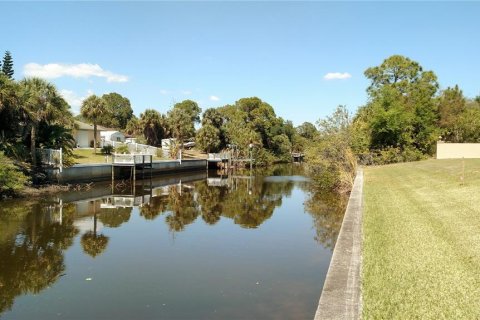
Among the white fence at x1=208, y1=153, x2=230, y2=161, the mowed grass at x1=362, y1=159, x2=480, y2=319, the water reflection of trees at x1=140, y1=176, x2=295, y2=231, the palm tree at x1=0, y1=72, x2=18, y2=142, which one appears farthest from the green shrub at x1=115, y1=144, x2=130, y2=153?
the mowed grass at x1=362, y1=159, x2=480, y2=319

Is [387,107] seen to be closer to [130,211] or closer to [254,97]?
[130,211]

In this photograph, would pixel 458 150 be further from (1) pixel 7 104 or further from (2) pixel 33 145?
(1) pixel 7 104

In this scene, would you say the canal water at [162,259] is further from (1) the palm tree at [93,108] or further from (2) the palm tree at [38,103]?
(1) the palm tree at [93,108]

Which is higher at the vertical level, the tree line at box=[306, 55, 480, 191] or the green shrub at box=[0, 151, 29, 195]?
the tree line at box=[306, 55, 480, 191]

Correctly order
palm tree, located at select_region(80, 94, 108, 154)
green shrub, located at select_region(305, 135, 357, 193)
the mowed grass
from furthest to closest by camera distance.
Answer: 1. palm tree, located at select_region(80, 94, 108, 154)
2. green shrub, located at select_region(305, 135, 357, 193)
3. the mowed grass

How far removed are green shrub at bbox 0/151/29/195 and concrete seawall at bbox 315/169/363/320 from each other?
18.9 meters

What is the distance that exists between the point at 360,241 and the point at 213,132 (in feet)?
184

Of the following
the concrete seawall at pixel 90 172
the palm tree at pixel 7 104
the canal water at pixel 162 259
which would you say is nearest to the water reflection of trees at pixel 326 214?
the canal water at pixel 162 259

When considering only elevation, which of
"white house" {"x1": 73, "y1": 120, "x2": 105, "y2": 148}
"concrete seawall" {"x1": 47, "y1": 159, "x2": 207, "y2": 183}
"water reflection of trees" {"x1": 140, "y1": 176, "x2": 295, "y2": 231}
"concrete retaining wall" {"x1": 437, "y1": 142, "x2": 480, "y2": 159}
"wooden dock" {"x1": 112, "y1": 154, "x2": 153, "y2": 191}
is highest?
"white house" {"x1": 73, "y1": 120, "x2": 105, "y2": 148}

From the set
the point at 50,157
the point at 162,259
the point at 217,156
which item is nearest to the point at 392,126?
the point at 217,156

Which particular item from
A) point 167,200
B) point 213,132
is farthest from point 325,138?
point 213,132

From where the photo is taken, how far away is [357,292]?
22.0 ft

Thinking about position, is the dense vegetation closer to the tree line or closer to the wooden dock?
the tree line

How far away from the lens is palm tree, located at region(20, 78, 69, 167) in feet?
90.0
